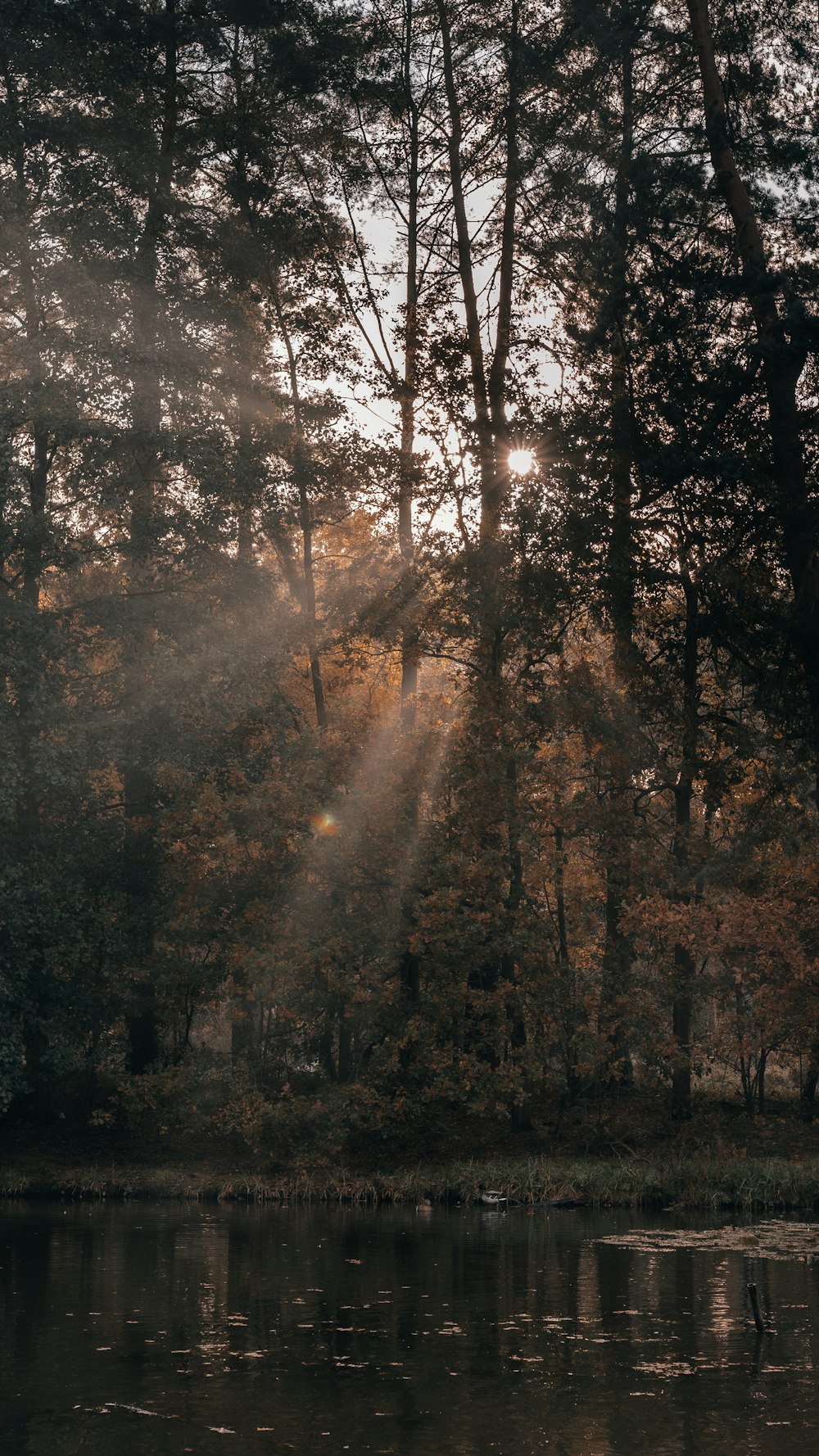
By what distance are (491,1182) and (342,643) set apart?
11573 millimetres

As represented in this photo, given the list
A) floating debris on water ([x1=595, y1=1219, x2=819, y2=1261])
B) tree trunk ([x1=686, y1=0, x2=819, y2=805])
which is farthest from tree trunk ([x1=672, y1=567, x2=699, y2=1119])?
floating debris on water ([x1=595, y1=1219, x2=819, y2=1261])

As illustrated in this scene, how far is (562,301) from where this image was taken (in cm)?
3088

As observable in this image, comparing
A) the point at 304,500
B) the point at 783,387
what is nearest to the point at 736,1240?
the point at 783,387

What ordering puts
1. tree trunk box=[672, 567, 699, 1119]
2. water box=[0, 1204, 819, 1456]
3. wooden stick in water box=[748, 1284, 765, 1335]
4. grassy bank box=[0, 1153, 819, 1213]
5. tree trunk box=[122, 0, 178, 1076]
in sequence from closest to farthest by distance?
water box=[0, 1204, 819, 1456] < wooden stick in water box=[748, 1284, 765, 1335] < grassy bank box=[0, 1153, 819, 1213] < tree trunk box=[672, 567, 699, 1119] < tree trunk box=[122, 0, 178, 1076]

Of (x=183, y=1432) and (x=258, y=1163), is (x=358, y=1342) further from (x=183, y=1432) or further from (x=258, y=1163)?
(x=258, y=1163)

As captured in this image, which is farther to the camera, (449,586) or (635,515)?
(449,586)

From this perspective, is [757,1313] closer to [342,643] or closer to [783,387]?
[783,387]

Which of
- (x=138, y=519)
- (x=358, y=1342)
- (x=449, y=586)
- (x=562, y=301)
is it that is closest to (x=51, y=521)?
(x=138, y=519)

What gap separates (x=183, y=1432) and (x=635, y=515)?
18.0 m

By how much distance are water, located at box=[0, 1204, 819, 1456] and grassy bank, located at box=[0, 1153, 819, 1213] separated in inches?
158

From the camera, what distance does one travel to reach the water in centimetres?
1168

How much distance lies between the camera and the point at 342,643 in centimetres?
3306

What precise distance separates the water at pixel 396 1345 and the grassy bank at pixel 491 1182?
4.02 m

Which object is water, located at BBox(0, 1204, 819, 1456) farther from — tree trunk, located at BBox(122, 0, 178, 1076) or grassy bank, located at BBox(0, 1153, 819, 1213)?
tree trunk, located at BBox(122, 0, 178, 1076)
